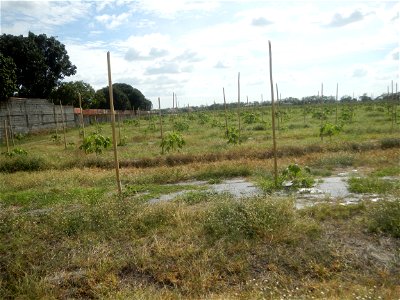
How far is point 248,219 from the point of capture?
5.16 meters

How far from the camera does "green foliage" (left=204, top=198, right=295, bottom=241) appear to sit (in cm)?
503

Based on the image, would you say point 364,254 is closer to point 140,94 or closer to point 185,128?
point 185,128

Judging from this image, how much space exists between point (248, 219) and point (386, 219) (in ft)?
6.49

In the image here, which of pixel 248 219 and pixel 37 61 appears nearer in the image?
pixel 248 219

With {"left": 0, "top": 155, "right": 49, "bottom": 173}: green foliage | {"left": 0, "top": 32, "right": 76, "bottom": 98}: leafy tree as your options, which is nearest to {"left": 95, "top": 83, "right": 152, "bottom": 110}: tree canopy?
{"left": 0, "top": 32, "right": 76, "bottom": 98}: leafy tree

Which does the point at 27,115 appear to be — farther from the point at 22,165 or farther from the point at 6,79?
the point at 22,165

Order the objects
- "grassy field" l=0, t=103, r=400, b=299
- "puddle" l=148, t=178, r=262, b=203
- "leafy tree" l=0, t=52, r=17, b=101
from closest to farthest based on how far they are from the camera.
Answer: "grassy field" l=0, t=103, r=400, b=299, "puddle" l=148, t=178, r=262, b=203, "leafy tree" l=0, t=52, r=17, b=101

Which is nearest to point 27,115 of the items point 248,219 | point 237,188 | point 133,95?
point 237,188

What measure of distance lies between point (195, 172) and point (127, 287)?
581cm

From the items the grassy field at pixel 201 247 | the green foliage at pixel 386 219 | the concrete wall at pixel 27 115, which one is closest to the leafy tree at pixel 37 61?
the concrete wall at pixel 27 115

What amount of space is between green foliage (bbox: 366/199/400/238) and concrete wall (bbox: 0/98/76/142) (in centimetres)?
1846

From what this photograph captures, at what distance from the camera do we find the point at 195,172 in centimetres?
978

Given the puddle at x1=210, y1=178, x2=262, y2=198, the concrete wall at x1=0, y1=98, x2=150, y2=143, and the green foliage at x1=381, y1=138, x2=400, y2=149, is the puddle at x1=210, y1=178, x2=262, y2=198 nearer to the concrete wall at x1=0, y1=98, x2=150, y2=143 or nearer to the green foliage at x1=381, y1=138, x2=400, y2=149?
the green foliage at x1=381, y1=138, x2=400, y2=149

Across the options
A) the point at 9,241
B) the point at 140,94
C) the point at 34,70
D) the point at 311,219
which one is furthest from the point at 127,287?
the point at 140,94
